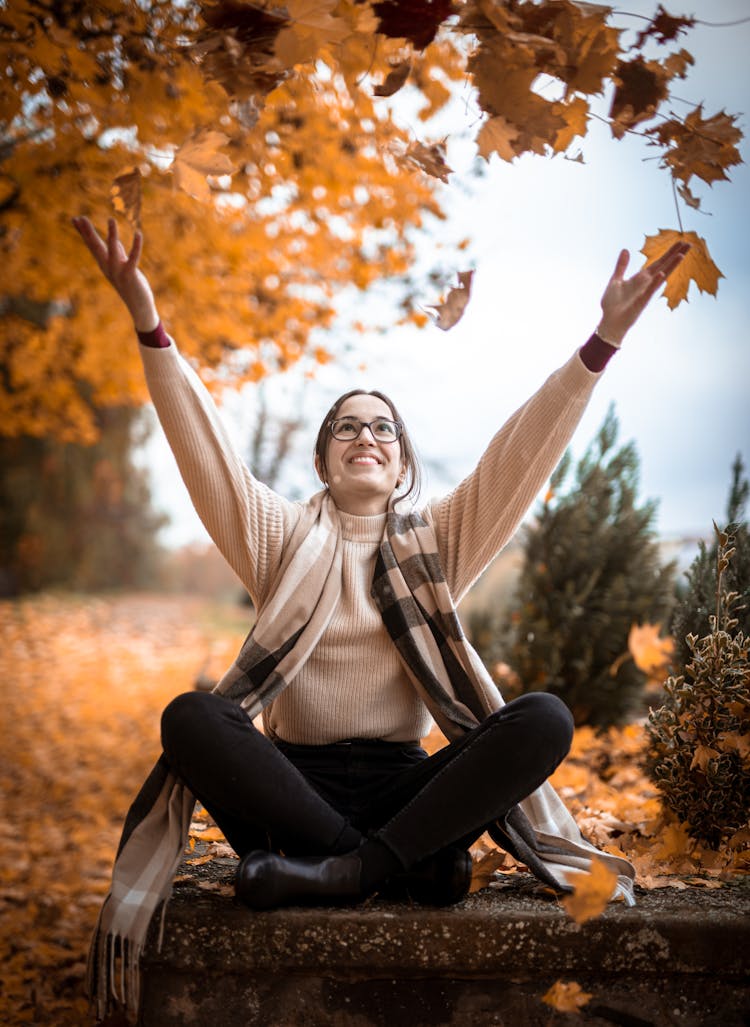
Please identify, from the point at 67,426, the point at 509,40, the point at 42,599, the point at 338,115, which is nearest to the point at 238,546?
the point at 509,40

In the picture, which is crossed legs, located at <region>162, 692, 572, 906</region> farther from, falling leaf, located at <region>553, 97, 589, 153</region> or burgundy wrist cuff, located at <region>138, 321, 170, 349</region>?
falling leaf, located at <region>553, 97, 589, 153</region>

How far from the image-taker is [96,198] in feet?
14.3

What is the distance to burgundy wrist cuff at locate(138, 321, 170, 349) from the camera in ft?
6.76

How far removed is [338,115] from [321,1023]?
14.7 feet

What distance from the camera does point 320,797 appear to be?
1906 mm

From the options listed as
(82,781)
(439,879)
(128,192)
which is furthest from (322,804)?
(82,781)

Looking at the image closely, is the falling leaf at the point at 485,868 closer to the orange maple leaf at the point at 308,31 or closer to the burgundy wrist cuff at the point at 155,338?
the burgundy wrist cuff at the point at 155,338

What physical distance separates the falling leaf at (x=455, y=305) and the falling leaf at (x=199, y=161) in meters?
0.64

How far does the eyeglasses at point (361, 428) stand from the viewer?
235cm

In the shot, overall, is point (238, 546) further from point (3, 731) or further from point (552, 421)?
point (3, 731)

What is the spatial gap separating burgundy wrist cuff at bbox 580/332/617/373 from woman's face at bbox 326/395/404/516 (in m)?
0.60

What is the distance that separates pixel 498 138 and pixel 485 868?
1790 mm

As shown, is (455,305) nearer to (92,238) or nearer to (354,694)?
(92,238)

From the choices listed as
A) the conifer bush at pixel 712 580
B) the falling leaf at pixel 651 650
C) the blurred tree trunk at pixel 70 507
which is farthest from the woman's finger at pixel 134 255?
the blurred tree trunk at pixel 70 507
